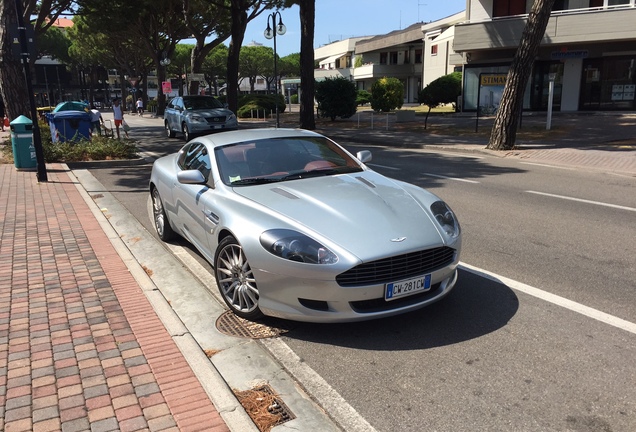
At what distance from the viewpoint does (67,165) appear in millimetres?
13688

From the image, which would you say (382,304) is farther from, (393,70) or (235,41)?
(393,70)

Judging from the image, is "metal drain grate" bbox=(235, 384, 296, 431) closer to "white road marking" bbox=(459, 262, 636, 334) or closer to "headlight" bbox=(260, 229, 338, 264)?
"headlight" bbox=(260, 229, 338, 264)

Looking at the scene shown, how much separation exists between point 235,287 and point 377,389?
1559 millimetres

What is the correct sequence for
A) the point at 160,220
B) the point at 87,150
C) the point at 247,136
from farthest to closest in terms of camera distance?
the point at 87,150 < the point at 160,220 < the point at 247,136

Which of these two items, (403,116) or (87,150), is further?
(403,116)

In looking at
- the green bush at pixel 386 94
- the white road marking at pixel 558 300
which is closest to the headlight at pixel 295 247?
the white road marking at pixel 558 300

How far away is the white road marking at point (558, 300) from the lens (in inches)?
162

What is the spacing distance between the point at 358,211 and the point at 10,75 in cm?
1438

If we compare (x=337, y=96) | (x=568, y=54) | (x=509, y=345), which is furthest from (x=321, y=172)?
(x=568, y=54)

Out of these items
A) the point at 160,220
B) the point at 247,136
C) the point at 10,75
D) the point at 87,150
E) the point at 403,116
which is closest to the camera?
the point at 247,136

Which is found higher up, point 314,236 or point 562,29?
point 562,29

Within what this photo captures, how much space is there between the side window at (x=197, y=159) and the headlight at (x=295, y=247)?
1567 mm

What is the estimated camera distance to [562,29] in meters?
27.5

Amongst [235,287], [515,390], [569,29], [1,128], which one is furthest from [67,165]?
[569,29]
